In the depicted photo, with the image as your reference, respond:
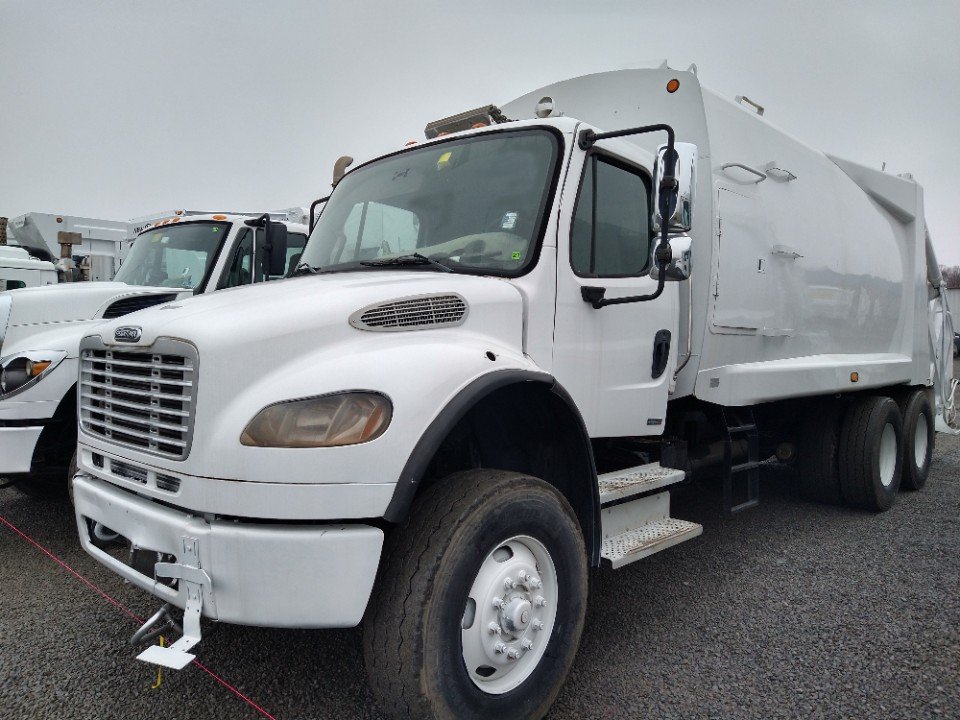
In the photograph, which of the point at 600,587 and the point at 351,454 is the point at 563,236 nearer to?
the point at 351,454

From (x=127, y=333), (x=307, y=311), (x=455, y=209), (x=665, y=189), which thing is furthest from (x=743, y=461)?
(x=127, y=333)

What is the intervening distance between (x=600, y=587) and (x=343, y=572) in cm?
240

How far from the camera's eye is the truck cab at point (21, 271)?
11.2 metres

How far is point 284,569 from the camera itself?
2143mm

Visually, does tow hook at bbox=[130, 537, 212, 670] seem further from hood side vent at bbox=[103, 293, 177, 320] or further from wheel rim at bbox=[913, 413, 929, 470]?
wheel rim at bbox=[913, 413, 929, 470]

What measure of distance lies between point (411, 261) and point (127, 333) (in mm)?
1158

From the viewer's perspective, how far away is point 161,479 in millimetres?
2367

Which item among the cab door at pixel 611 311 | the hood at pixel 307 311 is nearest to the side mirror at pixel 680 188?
the cab door at pixel 611 311

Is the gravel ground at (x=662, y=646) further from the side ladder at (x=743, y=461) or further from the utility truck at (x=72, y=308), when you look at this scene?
the utility truck at (x=72, y=308)

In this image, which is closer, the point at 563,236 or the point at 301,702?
the point at 301,702

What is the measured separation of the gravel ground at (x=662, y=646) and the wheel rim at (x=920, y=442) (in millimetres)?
2101

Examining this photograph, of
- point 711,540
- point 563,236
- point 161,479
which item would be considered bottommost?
point 711,540

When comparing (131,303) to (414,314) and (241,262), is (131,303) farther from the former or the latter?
(414,314)

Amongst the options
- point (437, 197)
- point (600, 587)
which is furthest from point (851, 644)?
point (437, 197)
